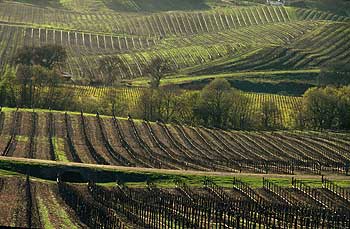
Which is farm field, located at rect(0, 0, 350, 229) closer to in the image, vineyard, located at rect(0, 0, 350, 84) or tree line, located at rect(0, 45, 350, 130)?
tree line, located at rect(0, 45, 350, 130)

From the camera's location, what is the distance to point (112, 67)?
128 meters

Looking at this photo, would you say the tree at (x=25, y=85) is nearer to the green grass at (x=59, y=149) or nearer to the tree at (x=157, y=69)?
the green grass at (x=59, y=149)

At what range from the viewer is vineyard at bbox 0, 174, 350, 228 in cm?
3834

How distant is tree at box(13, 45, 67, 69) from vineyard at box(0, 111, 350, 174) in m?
37.1

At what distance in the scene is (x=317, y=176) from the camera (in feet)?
194

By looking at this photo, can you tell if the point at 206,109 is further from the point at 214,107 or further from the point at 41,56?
the point at 41,56

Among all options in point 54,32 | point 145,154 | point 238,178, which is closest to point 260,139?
point 145,154

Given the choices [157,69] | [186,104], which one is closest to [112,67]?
[157,69]

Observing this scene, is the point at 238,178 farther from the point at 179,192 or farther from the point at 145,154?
the point at 145,154

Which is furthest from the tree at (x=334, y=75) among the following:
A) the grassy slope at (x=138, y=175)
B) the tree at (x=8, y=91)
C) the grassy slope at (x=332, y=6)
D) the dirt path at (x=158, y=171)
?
the grassy slope at (x=138, y=175)

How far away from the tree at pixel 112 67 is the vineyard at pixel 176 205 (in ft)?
228

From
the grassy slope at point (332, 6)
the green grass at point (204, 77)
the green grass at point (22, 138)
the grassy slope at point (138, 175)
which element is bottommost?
the grassy slope at point (138, 175)

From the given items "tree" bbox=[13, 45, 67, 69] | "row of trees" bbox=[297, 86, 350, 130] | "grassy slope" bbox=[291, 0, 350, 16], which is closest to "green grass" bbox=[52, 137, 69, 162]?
"row of trees" bbox=[297, 86, 350, 130]

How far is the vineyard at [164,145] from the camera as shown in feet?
207
